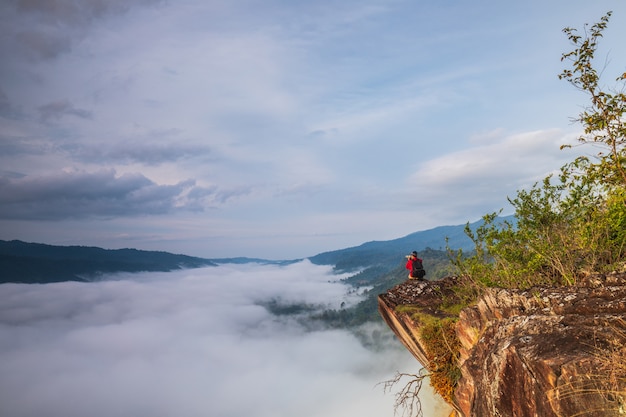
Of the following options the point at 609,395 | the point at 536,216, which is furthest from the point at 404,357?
the point at 609,395

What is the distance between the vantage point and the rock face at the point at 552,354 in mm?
5445

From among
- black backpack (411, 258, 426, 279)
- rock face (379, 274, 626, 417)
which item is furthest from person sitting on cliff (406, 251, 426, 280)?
rock face (379, 274, 626, 417)

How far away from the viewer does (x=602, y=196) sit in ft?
47.8

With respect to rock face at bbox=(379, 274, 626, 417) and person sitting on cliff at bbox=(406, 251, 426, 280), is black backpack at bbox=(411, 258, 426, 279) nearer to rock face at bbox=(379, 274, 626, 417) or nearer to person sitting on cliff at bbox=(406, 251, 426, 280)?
person sitting on cliff at bbox=(406, 251, 426, 280)

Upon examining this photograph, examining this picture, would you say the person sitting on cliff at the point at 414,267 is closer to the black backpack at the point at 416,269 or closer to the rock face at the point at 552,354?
the black backpack at the point at 416,269

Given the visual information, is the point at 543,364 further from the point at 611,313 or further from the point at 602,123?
the point at 602,123

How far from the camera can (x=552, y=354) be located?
629cm

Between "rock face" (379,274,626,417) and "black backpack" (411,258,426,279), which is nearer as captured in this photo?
"rock face" (379,274,626,417)

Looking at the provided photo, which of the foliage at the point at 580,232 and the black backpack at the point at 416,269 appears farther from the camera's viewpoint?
the black backpack at the point at 416,269

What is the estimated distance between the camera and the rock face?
545cm

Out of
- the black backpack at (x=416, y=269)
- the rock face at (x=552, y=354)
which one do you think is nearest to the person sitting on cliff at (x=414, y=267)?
the black backpack at (x=416, y=269)

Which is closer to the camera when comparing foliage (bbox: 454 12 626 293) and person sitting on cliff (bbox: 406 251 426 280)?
foliage (bbox: 454 12 626 293)

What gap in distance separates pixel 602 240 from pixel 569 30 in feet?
23.2

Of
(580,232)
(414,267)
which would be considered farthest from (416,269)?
(580,232)
